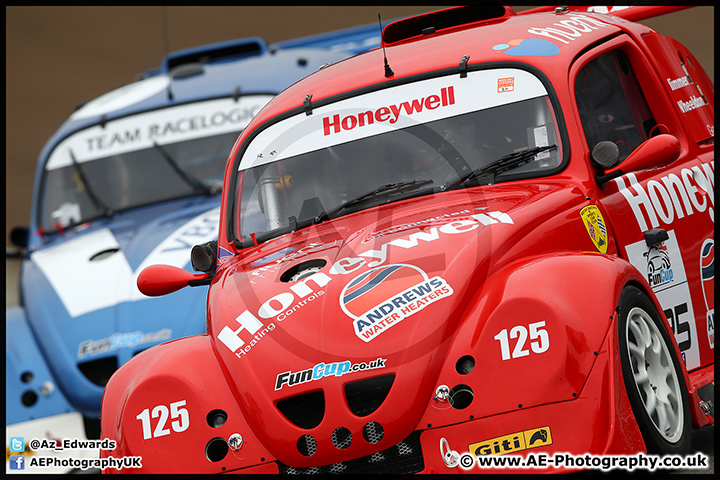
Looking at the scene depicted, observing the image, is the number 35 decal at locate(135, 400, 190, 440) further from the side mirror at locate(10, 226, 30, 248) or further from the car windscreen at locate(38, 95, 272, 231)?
the side mirror at locate(10, 226, 30, 248)

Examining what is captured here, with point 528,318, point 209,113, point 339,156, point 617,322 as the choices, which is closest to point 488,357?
point 528,318

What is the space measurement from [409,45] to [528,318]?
2415mm

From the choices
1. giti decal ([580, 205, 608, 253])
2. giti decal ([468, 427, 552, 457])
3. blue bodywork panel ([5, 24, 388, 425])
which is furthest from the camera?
blue bodywork panel ([5, 24, 388, 425])

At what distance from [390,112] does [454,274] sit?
146cm

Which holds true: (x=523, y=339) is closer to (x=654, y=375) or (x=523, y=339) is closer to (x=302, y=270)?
(x=654, y=375)

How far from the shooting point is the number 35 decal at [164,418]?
11.4ft

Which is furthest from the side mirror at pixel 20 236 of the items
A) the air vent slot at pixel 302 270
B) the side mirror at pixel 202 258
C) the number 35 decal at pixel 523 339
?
the number 35 decal at pixel 523 339

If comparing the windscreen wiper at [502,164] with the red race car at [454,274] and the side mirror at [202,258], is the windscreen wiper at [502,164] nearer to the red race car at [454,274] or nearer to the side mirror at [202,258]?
the red race car at [454,274]

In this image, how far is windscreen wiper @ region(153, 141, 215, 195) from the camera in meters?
7.25

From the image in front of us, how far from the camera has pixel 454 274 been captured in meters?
3.40

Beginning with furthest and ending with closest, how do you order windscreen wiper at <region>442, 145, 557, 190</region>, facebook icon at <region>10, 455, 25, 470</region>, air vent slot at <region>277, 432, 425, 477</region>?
1. facebook icon at <region>10, 455, 25, 470</region>
2. windscreen wiper at <region>442, 145, 557, 190</region>
3. air vent slot at <region>277, 432, 425, 477</region>

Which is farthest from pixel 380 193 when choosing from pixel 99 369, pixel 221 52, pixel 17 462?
pixel 221 52

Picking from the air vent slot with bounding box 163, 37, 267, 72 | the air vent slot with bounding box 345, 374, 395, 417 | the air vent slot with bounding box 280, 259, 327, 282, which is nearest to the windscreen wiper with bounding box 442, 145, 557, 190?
the air vent slot with bounding box 280, 259, 327, 282

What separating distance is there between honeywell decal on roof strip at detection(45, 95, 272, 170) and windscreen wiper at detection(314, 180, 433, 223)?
10.7ft
